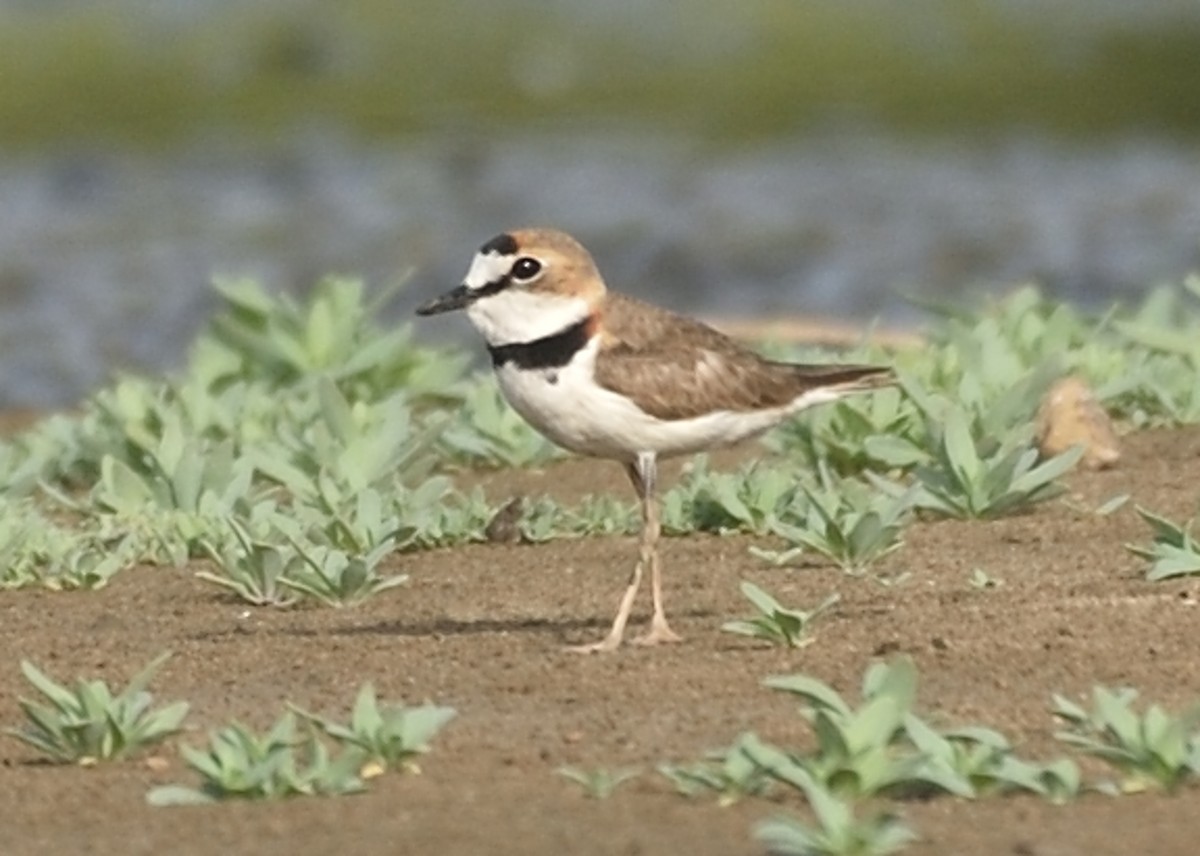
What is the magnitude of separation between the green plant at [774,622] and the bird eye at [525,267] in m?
0.91

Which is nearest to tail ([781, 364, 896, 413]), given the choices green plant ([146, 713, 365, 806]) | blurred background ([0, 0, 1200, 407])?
green plant ([146, 713, 365, 806])

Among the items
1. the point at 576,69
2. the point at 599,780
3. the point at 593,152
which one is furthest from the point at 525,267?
the point at 576,69

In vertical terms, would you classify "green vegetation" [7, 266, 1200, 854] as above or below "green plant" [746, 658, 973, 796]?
below

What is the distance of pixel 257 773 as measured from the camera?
473 cm

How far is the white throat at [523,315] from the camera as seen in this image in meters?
6.06

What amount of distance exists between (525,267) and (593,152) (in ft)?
39.3

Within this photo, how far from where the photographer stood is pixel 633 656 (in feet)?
19.0

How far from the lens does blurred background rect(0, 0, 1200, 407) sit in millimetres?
14820

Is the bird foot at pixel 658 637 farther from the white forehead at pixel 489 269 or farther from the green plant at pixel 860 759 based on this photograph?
the green plant at pixel 860 759

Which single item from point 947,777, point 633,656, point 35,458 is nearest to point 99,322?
point 35,458

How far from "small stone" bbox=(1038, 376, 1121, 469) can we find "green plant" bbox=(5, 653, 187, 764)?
316cm

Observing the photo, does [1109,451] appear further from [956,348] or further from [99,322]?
[99,322]

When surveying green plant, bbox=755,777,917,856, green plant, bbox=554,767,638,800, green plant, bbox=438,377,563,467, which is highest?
green plant, bbox=755,777,917,856

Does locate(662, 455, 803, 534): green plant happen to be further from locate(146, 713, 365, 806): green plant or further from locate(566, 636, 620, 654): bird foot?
locate(146, 713, 365, 806): green plant
